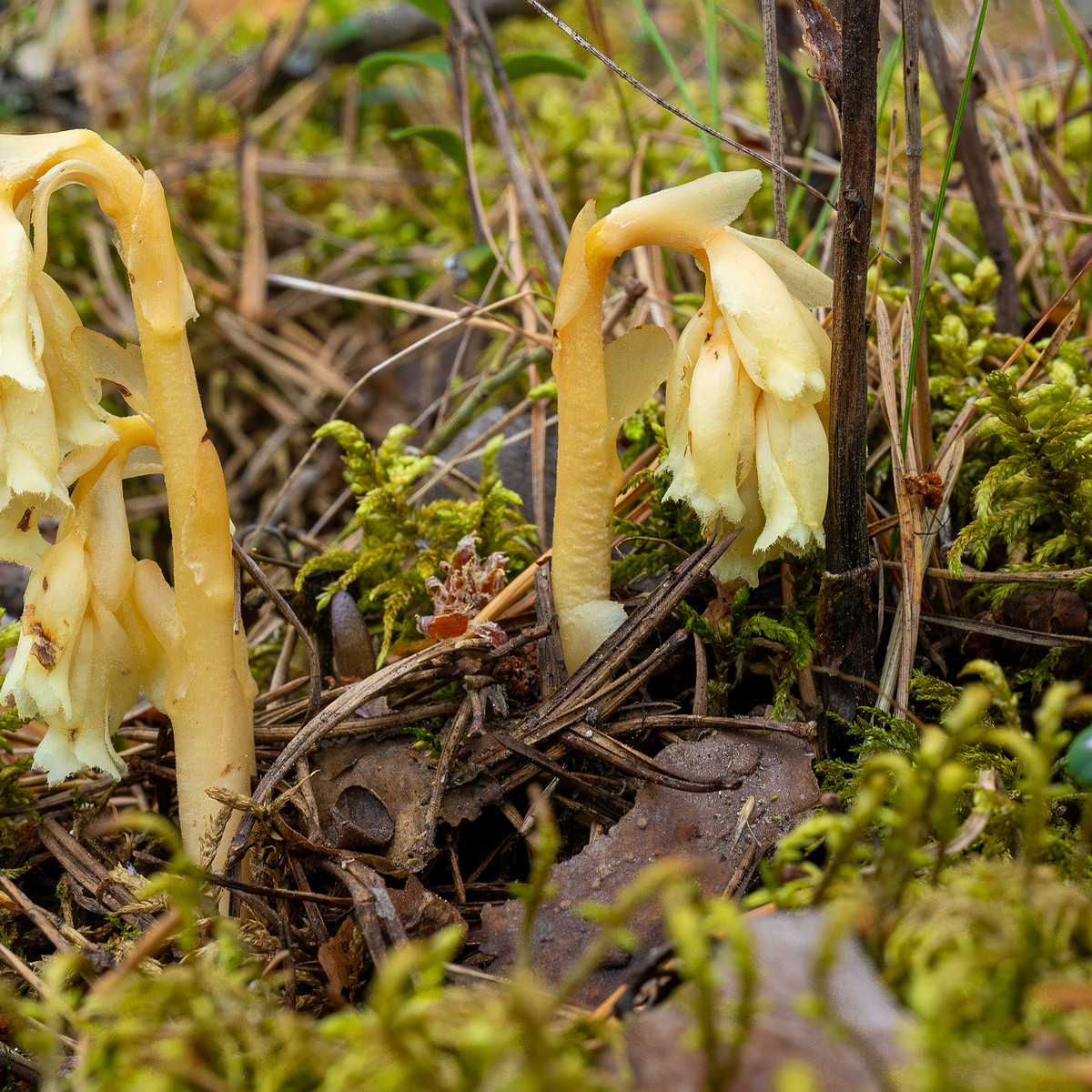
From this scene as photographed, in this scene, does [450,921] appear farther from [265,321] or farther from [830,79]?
[265,321]

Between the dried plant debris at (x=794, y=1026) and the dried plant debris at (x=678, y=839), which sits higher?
the dried plant debris at (x=794, y=1026)

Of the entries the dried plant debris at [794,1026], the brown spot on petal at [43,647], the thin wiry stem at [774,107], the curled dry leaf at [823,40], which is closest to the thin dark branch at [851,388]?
the curled dry leaf at [823,40]

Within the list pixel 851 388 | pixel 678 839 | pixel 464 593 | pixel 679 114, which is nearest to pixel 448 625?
pixel 464 593

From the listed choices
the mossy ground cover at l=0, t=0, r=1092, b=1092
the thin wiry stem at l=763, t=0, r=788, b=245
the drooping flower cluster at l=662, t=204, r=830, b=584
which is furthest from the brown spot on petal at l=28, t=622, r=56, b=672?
the thin wiry stem at l=763, t=0, r=788, b=245

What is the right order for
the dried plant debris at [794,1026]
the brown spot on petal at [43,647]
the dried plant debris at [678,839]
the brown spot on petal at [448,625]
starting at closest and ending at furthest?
1. the dried plant debris at [794,1026]
2. the dried plant debris at [678,839]
3. the brown spot on petal at [43,647]
4. the brown spot on petal at [448,625]

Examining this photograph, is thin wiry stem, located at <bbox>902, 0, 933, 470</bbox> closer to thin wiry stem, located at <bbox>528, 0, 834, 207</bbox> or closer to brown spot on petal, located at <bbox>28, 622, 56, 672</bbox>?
thin wiry stem, located at <bbox>528, 0, 834, 207</bbox>

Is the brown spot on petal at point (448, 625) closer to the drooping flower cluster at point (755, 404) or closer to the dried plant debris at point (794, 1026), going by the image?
the drooping flower cluster at point (755, 404)
